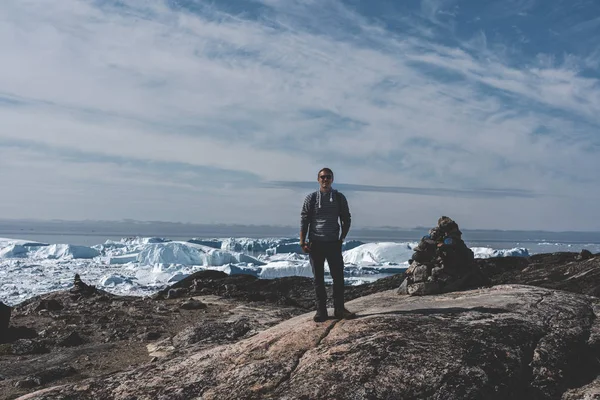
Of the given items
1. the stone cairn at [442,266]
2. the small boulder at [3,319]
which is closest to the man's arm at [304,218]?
the stone cairn at [442,266]

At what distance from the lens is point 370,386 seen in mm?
6660

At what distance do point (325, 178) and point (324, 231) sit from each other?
99 cm

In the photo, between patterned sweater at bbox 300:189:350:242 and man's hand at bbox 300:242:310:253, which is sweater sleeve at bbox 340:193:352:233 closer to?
patterned sweater at bbox 300:189:350:242

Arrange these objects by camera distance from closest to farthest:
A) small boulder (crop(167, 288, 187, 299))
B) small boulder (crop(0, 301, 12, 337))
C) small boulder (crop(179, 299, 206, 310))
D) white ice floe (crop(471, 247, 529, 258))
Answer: small boulder (crop(0, 301, 12, 337)) < small boulder (crop(179, 299, 206, 310)) < small boulder (crop(167, 288, 187, 299)) < white ice floe (crop(471, 247, 529, 258))

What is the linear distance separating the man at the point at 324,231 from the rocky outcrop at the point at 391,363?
516 mm

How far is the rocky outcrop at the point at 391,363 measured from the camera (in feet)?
22.3

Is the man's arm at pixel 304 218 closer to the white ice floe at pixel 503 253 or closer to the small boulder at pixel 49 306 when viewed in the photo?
the small boulder at pixel 49 306

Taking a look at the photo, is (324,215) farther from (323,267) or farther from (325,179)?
(323,267)

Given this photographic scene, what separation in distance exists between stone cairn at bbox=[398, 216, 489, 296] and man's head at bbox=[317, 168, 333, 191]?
5.85 metres

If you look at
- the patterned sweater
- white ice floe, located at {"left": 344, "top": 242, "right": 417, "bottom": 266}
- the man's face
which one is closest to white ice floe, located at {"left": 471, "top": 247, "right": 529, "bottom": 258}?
white ice floe, located at {"left": 344, "top": 242, "right": 417, "bottom": 266}

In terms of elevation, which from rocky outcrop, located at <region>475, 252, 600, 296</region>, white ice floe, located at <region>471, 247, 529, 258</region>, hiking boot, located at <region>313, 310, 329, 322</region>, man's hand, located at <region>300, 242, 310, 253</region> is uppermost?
man's hand, located at <region>300, 242, 310, 253</region>

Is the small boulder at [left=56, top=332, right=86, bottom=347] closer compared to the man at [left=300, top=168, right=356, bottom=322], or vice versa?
the man at [left=300, top=168, right=356, bottom=322]

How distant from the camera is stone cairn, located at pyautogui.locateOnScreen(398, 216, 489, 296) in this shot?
13.7 metres

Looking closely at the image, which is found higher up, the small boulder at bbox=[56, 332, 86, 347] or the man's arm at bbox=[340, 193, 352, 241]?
the man's arm at bbox=[340, 193, 352, 241]
